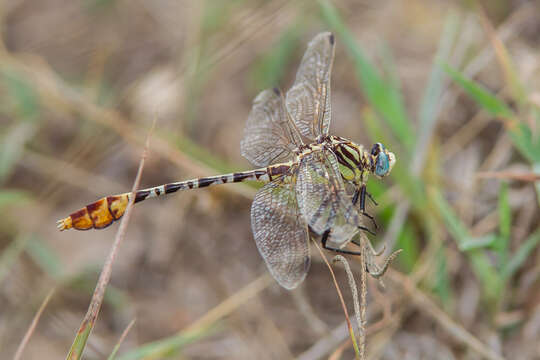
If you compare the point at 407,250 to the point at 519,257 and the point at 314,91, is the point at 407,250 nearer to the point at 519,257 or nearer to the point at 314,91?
the point at 519,257

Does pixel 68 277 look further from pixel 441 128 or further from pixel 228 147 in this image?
pixel 441 128

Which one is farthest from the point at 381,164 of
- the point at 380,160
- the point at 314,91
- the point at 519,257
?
the point at 519,257

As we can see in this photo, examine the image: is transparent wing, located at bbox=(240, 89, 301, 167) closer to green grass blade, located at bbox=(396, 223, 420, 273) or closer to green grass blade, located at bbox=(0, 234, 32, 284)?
green grass blade, located at bbox=(396, 223, 420, 273)

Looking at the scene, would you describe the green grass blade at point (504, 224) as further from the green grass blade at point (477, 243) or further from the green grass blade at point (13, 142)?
the green grass blade at point (13, 142)

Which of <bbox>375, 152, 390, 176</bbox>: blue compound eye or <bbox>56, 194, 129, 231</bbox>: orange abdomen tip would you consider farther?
<bbox>375, 152, 390, 176</bbox>: blue compound eye

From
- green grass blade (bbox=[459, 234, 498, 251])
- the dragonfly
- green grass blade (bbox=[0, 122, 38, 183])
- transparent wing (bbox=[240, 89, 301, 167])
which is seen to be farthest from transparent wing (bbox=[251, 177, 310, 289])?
green grass blade (bbox=[0, 122, 38, 183])

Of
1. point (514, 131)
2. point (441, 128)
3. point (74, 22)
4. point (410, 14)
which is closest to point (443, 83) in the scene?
point (441, 128)
